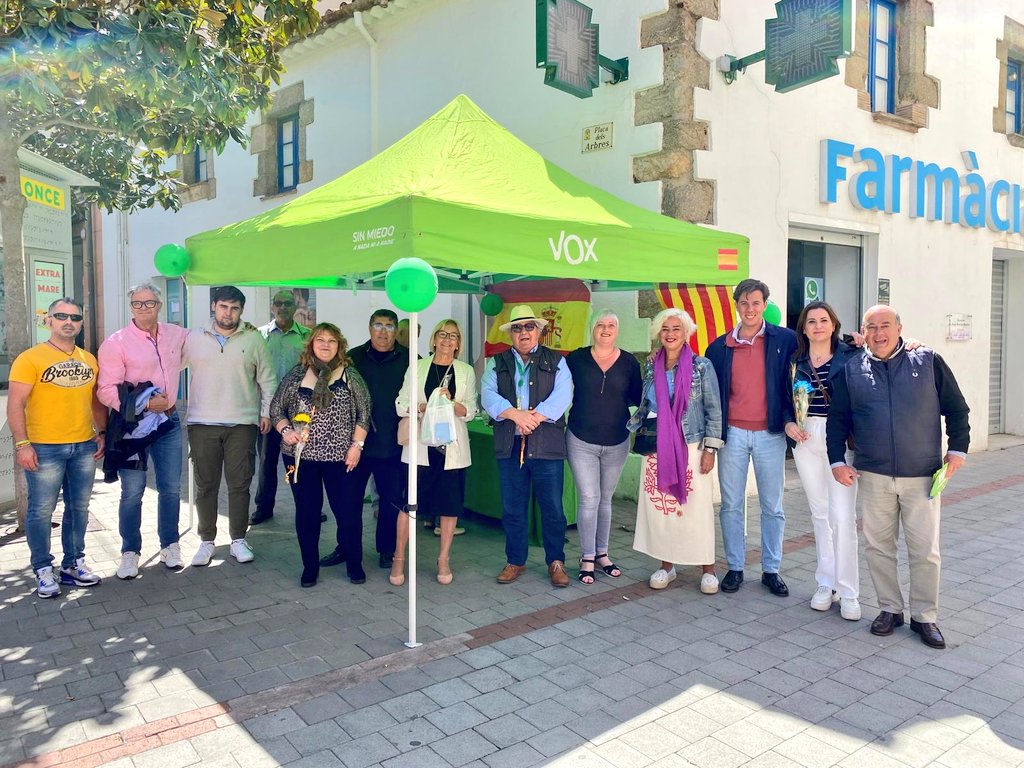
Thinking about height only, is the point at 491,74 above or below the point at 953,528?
above

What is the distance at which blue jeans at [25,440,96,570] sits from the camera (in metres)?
4.61

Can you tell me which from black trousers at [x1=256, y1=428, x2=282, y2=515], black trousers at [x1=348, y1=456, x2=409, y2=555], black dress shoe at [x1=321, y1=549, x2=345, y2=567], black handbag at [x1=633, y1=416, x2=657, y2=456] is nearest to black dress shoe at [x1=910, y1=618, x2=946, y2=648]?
black handbag at [x1=633, y1=416, x2=657, y2=456]

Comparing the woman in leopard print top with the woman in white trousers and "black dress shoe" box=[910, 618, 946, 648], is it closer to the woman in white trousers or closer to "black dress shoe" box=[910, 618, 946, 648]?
the woman in white trousers

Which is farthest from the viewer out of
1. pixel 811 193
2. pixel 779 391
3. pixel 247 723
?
pixel 811 193

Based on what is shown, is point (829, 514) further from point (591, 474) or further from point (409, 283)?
point (409, 283)

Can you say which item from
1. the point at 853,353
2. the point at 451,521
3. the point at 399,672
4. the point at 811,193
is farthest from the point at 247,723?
the point at 811,193

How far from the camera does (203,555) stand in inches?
209

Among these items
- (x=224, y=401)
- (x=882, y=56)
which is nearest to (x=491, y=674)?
(x=224, y=401)

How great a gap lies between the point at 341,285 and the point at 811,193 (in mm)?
4709

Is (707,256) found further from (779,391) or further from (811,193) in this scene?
(811,193)

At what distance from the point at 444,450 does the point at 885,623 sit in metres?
2.61

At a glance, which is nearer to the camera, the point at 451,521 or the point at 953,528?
the point at 451,521

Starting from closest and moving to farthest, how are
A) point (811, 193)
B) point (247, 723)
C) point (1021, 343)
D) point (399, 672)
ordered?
point (247, 723), point (399, 672), point (811, 193), point (1021, 343)

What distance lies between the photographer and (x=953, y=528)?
21.5 feet
